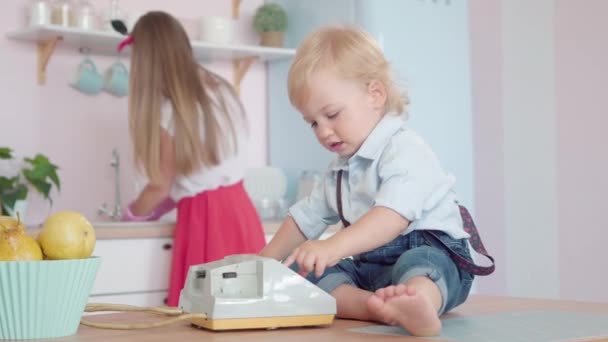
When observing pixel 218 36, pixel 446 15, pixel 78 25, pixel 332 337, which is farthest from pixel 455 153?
pixel 332 337

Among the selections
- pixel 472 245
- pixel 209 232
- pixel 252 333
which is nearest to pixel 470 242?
pixel 472 245

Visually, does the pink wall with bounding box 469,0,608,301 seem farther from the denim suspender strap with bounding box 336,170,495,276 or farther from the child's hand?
the child's hand

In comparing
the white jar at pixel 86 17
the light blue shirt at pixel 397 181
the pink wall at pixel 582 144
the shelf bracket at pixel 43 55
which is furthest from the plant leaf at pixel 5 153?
the pink wall at pixel 582 144

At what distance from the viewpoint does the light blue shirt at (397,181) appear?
1.39 m

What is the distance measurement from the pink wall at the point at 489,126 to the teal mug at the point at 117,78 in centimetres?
141

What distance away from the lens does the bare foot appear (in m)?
1.14

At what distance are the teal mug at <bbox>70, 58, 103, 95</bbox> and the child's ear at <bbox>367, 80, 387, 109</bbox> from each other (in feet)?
5.74

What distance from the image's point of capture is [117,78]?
319cm

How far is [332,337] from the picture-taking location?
1144mm

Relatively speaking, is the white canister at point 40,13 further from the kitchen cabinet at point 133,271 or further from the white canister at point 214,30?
the kitchen cabinet at point 133,271

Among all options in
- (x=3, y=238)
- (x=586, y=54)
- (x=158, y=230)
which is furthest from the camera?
(x=586, y=54)

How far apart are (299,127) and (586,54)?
3.64 ft

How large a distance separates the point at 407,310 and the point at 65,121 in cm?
223

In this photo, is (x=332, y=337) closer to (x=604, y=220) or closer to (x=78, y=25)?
(x=78, y=25)
